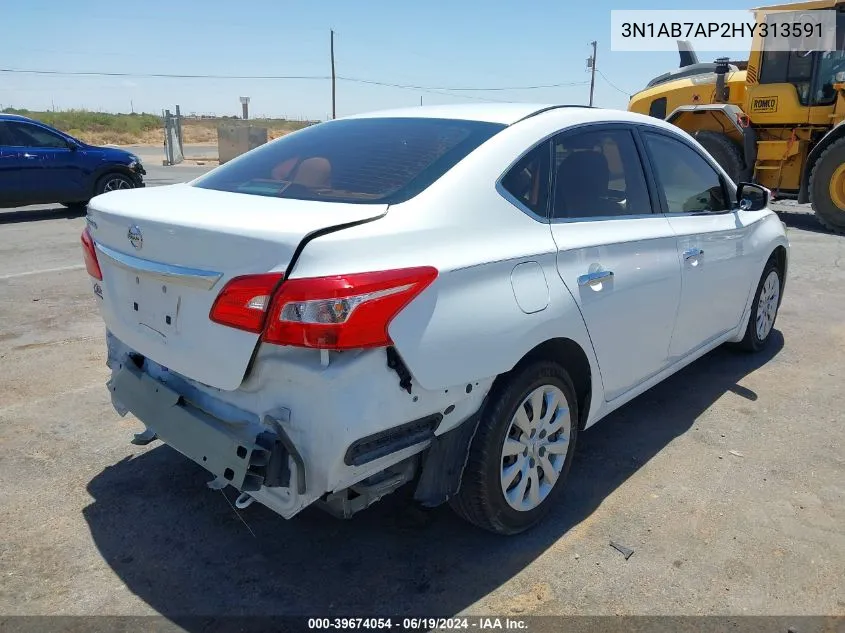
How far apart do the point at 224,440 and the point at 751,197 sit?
3802mm

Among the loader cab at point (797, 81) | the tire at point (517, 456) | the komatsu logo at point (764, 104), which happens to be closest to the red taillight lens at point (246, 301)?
the tire at point (517, 456)

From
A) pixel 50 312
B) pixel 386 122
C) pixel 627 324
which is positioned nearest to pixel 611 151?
pixel 627 324

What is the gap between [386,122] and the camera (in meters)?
3.31

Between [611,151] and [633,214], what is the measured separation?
337 mm

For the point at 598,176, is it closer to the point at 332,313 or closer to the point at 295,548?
the point at 332,313

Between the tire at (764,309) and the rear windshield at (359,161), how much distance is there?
2.94 metres

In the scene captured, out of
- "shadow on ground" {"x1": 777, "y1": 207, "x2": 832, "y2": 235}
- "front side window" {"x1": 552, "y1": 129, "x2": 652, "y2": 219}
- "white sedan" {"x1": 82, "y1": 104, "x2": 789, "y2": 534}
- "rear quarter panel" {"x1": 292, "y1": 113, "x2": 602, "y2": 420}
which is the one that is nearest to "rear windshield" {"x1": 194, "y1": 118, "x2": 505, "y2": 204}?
"white sedan" {"x1": 82, "y1": 104, "x2": 789, "y2": 534}

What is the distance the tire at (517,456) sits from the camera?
2.60m

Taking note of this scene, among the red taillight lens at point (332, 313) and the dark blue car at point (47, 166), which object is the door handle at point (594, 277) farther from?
the dark blue car at point (47, 166)

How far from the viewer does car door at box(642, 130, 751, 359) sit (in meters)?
3.72

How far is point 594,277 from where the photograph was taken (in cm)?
296

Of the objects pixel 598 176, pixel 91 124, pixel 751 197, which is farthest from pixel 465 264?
pixel 91 124

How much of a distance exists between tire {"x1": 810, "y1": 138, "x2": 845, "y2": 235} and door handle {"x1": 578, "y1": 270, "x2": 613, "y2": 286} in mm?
9434

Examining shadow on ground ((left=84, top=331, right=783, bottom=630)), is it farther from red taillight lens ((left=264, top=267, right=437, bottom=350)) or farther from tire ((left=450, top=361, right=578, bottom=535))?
red taillight lens ((left=264, top=267, right=437, bottom=350))
